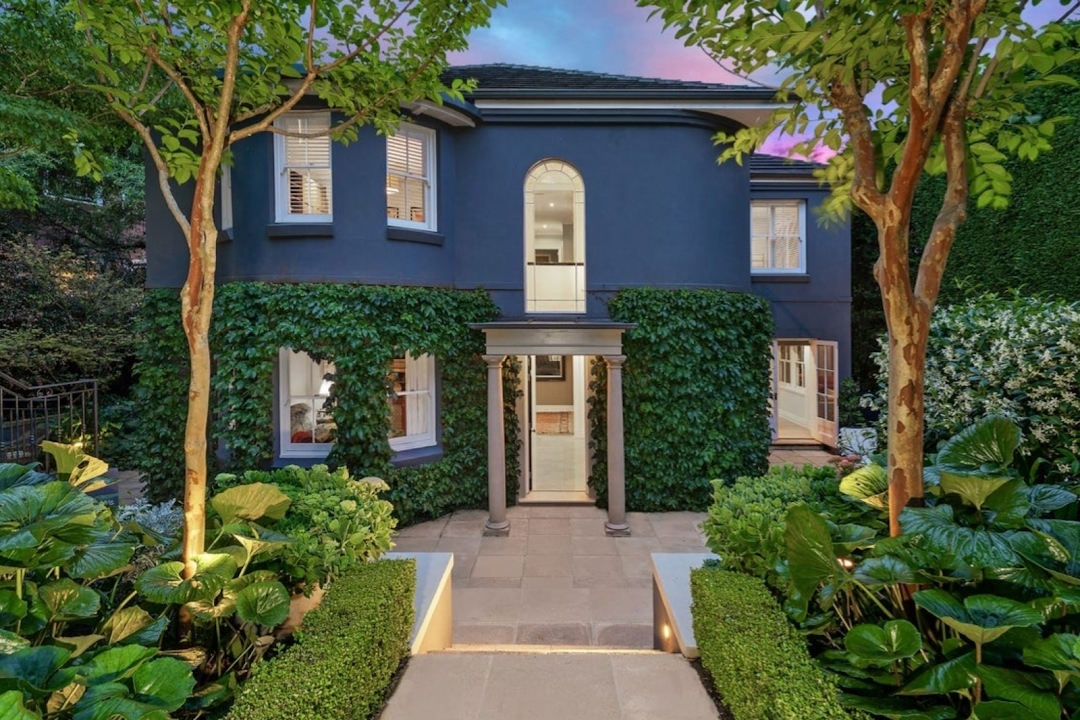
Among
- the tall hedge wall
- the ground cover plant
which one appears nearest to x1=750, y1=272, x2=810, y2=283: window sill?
the tall hedge wall

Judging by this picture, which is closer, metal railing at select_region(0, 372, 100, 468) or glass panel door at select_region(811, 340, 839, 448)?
metal railing at select_region(0, 372, 100, 468)

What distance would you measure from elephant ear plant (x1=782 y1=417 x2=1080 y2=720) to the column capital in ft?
15.1

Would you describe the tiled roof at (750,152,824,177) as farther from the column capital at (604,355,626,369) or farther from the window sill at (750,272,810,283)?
the column capital at (604,355,626,369)

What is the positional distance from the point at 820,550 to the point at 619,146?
710 centimetres

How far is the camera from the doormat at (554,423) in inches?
508

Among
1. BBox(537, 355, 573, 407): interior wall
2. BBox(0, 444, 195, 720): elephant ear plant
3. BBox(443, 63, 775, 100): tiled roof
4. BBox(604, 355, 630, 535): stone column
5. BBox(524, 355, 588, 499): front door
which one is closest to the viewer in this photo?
BBox(0, 444, 195, 720): elephant ear plant

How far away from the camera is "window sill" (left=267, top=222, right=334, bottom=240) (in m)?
6.90

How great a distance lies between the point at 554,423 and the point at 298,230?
8.50m

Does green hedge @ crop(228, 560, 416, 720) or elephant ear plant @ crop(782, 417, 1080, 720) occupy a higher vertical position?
elephant ear plant @ crop(782, 417, 1080, 720)

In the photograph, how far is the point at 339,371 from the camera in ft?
22.1

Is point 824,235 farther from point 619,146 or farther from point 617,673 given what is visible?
point 617,673

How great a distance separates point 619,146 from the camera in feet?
26.2

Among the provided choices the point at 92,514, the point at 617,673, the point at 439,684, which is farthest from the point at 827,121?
the point at 92,514

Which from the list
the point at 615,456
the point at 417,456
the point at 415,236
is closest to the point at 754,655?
the point at 615,456
